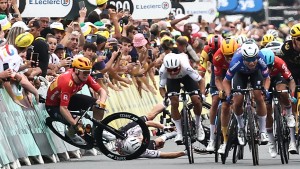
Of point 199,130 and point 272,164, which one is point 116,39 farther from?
point 272,164

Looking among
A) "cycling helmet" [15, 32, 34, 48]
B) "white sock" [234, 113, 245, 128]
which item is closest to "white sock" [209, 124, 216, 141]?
"white sock" [234, 113, 245, 128]

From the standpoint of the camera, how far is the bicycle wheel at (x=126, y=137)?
18641 millimetres

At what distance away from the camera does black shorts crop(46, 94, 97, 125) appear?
1909cm

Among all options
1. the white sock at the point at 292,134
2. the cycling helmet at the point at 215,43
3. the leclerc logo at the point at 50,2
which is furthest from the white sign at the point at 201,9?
the white sock at the point at 292,134

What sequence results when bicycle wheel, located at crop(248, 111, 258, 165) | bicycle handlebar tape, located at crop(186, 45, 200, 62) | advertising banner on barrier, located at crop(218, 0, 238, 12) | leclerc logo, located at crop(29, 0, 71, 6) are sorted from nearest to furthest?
bicycle wheel, located at crop(248, 111, 258, 165) → leclerc logo, located at crop(29, 0, 71, 6) → bicycle handlebar tape, located at crop(186, 45, 200, 62) → advertising banner on barrier, located at crop(218, 0, 238, 12)

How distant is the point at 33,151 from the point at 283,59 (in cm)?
403

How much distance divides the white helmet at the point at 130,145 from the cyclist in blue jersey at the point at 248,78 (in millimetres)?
1541

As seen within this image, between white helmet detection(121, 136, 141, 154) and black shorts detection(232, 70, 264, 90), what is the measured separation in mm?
1758

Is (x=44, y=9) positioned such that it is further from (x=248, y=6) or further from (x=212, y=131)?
(x=248, y=6)

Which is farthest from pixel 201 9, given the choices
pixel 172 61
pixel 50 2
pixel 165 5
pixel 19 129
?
pixel 19 129

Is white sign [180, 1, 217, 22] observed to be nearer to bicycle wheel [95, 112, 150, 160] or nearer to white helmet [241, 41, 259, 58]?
bicycle wheel [95, 112, 150, 160]

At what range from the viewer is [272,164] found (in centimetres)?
1798

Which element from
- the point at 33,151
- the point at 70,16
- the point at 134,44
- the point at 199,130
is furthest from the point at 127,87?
the point at 33,151

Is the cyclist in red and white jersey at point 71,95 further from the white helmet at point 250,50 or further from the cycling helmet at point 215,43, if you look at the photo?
the white helmet at point 250,50
